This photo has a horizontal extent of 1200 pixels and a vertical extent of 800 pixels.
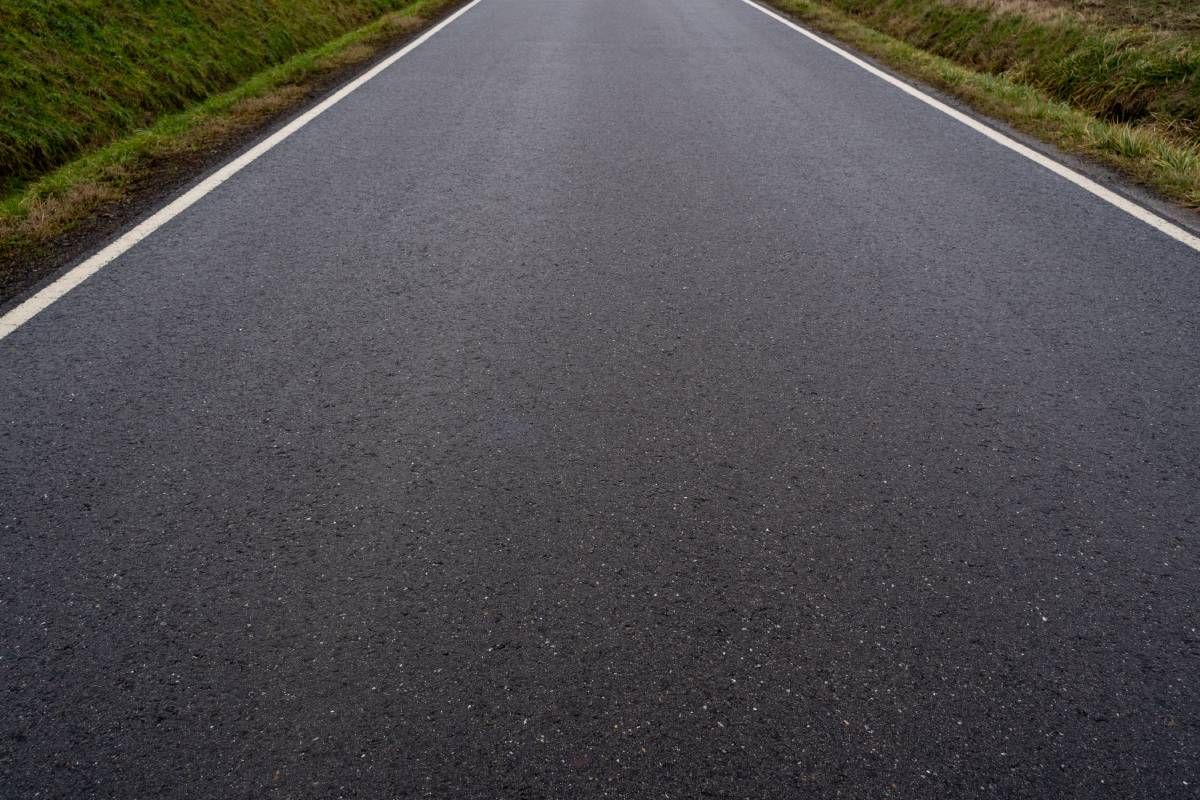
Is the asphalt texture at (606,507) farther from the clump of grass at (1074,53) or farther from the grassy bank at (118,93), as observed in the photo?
the clump of grass at (1074,53)

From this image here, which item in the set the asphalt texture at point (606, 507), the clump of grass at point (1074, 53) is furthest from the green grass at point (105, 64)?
the clump of grass at point (1074, 53)

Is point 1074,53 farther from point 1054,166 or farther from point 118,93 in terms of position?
point 118,93

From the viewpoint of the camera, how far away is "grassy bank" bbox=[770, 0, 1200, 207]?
20.7 feet

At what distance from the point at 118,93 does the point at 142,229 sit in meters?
3.30

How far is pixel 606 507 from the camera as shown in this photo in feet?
8.45

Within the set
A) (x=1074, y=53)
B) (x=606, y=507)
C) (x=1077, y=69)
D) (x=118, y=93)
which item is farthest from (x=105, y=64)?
(x=1074, y=53)

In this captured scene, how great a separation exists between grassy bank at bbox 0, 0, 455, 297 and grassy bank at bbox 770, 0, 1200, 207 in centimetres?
710

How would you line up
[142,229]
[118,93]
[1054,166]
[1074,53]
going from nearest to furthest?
[142,229], [1054,166], [118,93], [1074,53]

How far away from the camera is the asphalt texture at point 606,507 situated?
185 centimetres

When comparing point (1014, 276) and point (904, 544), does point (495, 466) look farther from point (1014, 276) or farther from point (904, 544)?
point (1014, 276)

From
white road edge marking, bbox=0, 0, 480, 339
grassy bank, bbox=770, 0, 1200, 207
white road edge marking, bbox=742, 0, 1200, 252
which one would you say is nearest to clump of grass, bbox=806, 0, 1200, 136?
grassy bank, bbox=770, 0, 1200, 207

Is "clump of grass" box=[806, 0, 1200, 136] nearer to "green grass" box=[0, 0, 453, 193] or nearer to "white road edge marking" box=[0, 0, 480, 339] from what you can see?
"white road edge marking" box=[0, 0, 480, 339]

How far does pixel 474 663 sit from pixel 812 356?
2084 millimetres

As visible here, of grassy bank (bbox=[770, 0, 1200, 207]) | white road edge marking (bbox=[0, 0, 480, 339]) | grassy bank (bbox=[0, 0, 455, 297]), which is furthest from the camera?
grassy bank (bbox=[770, 0, 1200, 207])
